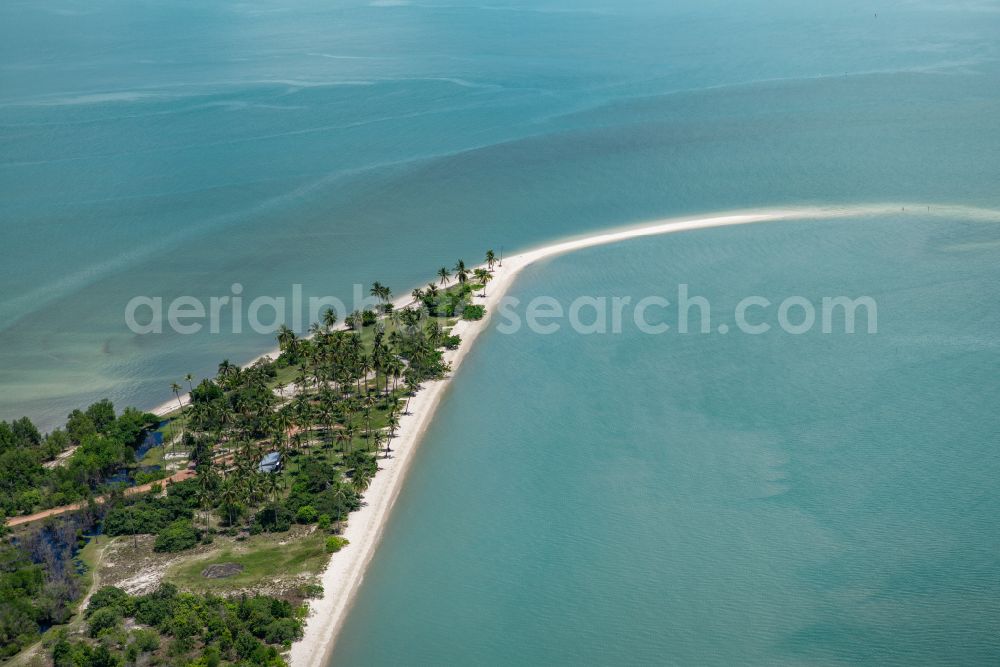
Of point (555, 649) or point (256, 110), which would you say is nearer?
point (555, 649)

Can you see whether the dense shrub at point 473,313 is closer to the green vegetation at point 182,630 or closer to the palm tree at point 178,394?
the palm tree at point 178,394

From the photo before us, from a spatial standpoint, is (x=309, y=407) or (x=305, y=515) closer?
(x=305, y=515)

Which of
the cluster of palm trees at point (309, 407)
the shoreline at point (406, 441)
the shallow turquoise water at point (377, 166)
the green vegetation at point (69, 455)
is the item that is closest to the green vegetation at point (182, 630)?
the shoreline at point (406, 441)

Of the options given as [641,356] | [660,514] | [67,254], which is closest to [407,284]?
[641,356]

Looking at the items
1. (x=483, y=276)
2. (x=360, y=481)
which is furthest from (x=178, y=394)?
(x=483, y=276)

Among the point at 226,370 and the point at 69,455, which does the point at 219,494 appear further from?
the point at 226,370

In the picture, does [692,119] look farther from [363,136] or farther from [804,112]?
[363,136]

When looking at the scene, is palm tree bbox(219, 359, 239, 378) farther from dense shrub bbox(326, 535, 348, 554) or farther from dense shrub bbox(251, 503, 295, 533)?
dense shrub bbox(326, 535, 348, 554)
